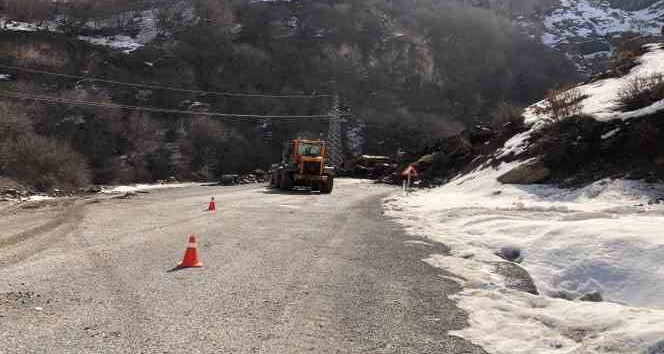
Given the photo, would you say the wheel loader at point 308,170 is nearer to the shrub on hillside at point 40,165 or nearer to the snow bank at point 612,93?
the snow bank at point 612,93

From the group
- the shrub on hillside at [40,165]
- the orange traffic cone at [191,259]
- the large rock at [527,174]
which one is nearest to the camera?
the orange traffic cone at [191,259]

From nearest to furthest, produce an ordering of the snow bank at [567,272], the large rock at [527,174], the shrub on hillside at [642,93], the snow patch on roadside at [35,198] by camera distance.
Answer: the snow bank at [567,272] < the shrub on hillside at [642,93] < the large rock at [527,174] < the snow patch on roadside at [35,198]

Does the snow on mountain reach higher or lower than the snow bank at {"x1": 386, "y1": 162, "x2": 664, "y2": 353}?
higher

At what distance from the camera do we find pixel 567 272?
571 cm

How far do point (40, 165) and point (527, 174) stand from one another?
80.7ft

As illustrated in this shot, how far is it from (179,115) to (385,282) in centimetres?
4932

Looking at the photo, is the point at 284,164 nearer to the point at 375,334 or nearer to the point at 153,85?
the point at 375,334

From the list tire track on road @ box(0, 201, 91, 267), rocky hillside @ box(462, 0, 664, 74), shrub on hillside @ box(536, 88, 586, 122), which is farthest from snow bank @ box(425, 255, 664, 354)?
rocky hillside @ box(462, 0, 664, 74)

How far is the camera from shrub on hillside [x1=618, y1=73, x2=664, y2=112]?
14.1 metres

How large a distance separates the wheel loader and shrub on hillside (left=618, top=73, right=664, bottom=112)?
12.3 m

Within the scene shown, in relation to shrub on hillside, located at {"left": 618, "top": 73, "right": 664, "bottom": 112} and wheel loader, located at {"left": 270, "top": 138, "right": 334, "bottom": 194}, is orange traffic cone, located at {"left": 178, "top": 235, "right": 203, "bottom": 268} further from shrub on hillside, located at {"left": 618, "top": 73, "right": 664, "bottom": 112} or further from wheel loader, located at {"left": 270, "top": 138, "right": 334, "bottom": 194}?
wheel loader, located at {"left": 270, "top": 138, "right": 334, "bottom": 194}

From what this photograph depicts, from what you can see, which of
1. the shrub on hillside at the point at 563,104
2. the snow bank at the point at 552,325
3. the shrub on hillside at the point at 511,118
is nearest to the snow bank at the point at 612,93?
the shrub on hillside at the point at 563,104

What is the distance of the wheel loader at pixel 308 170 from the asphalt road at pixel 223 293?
11.9 m

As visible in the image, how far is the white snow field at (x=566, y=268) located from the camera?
382 centimetres
